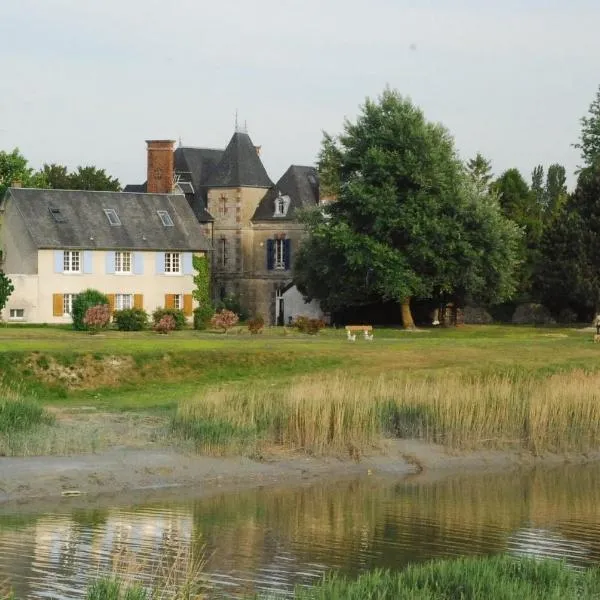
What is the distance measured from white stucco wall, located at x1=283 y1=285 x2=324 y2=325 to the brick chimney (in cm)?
1000

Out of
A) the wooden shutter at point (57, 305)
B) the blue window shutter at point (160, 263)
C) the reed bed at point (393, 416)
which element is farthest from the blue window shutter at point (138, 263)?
the reed bed at point (393, 416)

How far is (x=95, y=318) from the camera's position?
60.1 metres

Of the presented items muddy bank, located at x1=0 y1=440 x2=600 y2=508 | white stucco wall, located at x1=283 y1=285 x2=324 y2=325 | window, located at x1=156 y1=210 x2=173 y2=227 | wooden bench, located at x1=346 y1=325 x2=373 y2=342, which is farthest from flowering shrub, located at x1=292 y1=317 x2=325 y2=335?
muddy bank, located at x1=0 y1=440 x2=600 y2=508

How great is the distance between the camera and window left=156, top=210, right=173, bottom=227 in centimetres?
7919

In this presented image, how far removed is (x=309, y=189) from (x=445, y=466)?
57350 millimetres

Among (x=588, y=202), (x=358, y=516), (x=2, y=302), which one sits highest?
(x=588, y=202)

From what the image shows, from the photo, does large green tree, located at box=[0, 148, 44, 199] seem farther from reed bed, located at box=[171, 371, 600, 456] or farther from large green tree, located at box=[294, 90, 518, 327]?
reed bed, located at box=[171, 371, 600, 456]

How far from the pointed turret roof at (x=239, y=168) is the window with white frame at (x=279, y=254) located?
13.0 ft

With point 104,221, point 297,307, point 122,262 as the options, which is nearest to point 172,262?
point 122,262

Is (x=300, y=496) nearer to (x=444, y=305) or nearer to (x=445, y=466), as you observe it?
(x=445, y=466)

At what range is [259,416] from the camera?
2908 cm

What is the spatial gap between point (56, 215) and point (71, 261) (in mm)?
2838

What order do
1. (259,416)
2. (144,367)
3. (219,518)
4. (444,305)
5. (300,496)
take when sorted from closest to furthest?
(219,518) → (300,496) → (259,416) → (144,367) → (444,305)

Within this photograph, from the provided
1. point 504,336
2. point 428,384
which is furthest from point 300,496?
point 504,336
